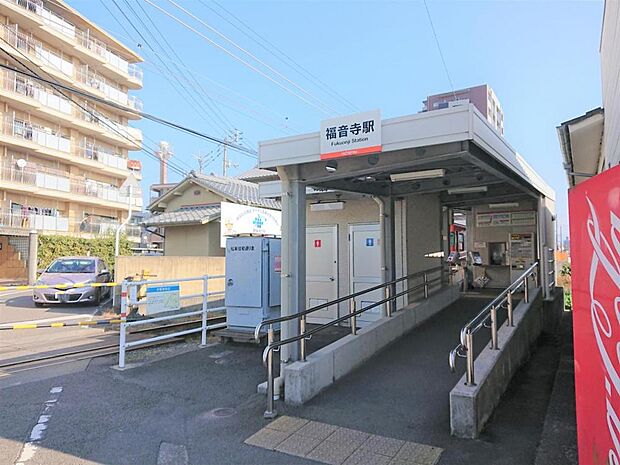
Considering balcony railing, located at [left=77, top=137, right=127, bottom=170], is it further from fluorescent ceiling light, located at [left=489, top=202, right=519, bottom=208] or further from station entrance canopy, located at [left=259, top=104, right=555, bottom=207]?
station entrance canopy, located at [left=259, top=104, right=555, bottom=207]

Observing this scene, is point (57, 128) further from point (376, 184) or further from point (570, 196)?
point (570, 196)

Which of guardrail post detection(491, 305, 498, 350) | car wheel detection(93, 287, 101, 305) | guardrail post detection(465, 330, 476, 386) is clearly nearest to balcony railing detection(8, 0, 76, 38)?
car wheel detection(93, 287, 101, 305)

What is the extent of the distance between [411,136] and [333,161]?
1.16 m

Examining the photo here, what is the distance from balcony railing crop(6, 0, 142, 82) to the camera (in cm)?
2697

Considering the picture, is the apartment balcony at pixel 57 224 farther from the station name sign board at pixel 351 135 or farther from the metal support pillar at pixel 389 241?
the station name sign board at pixel 351 135

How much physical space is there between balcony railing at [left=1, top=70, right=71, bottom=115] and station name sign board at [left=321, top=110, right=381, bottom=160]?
90.9ft

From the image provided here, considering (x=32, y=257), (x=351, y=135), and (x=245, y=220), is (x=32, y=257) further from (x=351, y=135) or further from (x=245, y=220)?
(x=351, y=135)

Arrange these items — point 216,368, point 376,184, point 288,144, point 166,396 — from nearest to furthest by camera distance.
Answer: point 166,396, point 288,144, point 216,368, point 376,184

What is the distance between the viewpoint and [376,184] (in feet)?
24.8

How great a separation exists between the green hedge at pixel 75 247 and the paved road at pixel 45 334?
10991mm

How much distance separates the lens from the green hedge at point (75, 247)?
24328mm

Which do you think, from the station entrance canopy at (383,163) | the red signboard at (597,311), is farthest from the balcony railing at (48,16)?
the red signboard at (597,311)

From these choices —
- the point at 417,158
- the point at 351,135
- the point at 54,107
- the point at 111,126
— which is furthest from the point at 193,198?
the point at 417,158

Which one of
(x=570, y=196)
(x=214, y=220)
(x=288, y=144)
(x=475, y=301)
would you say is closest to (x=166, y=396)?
(x=288, y=144)
